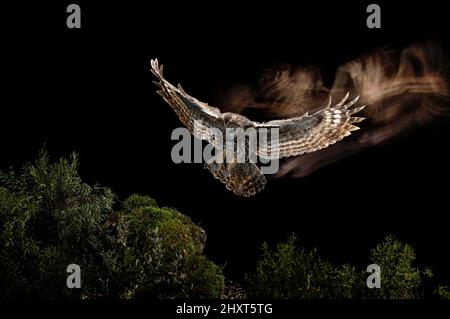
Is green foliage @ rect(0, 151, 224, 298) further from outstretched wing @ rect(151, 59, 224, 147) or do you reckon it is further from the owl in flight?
outstretched wing @ rect(151, 59, 224, 147)

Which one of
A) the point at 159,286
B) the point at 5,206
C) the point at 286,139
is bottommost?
the point at 159,286

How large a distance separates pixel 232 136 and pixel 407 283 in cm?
252

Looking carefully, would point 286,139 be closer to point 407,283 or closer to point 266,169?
point 266,169

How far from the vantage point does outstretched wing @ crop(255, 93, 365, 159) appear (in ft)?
29.0

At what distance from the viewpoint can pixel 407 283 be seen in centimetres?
850

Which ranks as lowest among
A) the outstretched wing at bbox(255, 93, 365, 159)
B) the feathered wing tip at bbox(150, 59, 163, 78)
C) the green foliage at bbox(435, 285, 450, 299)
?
the green foliage at bbox(435, 285, 450, 299)

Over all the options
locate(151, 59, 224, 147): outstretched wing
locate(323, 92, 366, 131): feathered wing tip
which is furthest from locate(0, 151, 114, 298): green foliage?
locate(323, 92, 366, 131): feathered wing tip

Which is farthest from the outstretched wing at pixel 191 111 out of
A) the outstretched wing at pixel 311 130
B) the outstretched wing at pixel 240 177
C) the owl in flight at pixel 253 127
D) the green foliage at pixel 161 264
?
the green foliage at pixel 161 264

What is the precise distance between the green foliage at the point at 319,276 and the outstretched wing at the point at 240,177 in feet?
3.19

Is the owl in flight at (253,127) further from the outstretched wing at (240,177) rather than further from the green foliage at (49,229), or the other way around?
the green foliage at (49,229)

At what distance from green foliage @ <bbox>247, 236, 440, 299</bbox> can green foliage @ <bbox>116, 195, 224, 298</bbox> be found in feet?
1.82

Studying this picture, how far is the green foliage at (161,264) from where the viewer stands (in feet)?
27.7

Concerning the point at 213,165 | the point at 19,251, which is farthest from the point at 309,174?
the point at 19,251

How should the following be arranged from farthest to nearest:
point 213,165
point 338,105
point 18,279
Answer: point 213,165
point 338,105
point 18,279
